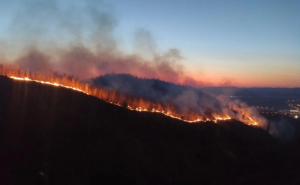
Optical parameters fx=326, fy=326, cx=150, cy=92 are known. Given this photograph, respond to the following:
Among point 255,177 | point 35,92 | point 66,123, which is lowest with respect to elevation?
point 255,177

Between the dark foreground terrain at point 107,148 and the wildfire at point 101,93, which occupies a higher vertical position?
the wildfire at point 101,93

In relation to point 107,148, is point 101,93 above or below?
above

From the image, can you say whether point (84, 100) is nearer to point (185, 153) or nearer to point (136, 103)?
point (136, 103)

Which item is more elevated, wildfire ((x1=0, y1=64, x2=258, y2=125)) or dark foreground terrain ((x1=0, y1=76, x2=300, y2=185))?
wildfire ((x1=0, y1=64, x2=258, y2=125))

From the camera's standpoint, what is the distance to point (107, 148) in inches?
624

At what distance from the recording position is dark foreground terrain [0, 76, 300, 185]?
13.0 metres

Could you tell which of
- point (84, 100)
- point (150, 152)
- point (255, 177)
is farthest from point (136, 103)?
point (255, 177)

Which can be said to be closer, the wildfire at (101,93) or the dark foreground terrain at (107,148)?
the dark foreground terrain at (107,148)

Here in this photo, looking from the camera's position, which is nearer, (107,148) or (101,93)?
(107,148)

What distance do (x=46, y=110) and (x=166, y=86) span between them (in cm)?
2054

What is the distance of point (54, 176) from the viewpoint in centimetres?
1248

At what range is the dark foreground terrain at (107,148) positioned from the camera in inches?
513

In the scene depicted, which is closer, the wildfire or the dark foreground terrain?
the dark foreground terrain

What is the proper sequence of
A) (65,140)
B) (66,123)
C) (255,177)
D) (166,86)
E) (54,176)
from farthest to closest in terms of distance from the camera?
1. (166,86)
2. (255,177)
3. (66,123)
4. (65,140)
5. (54,176)
